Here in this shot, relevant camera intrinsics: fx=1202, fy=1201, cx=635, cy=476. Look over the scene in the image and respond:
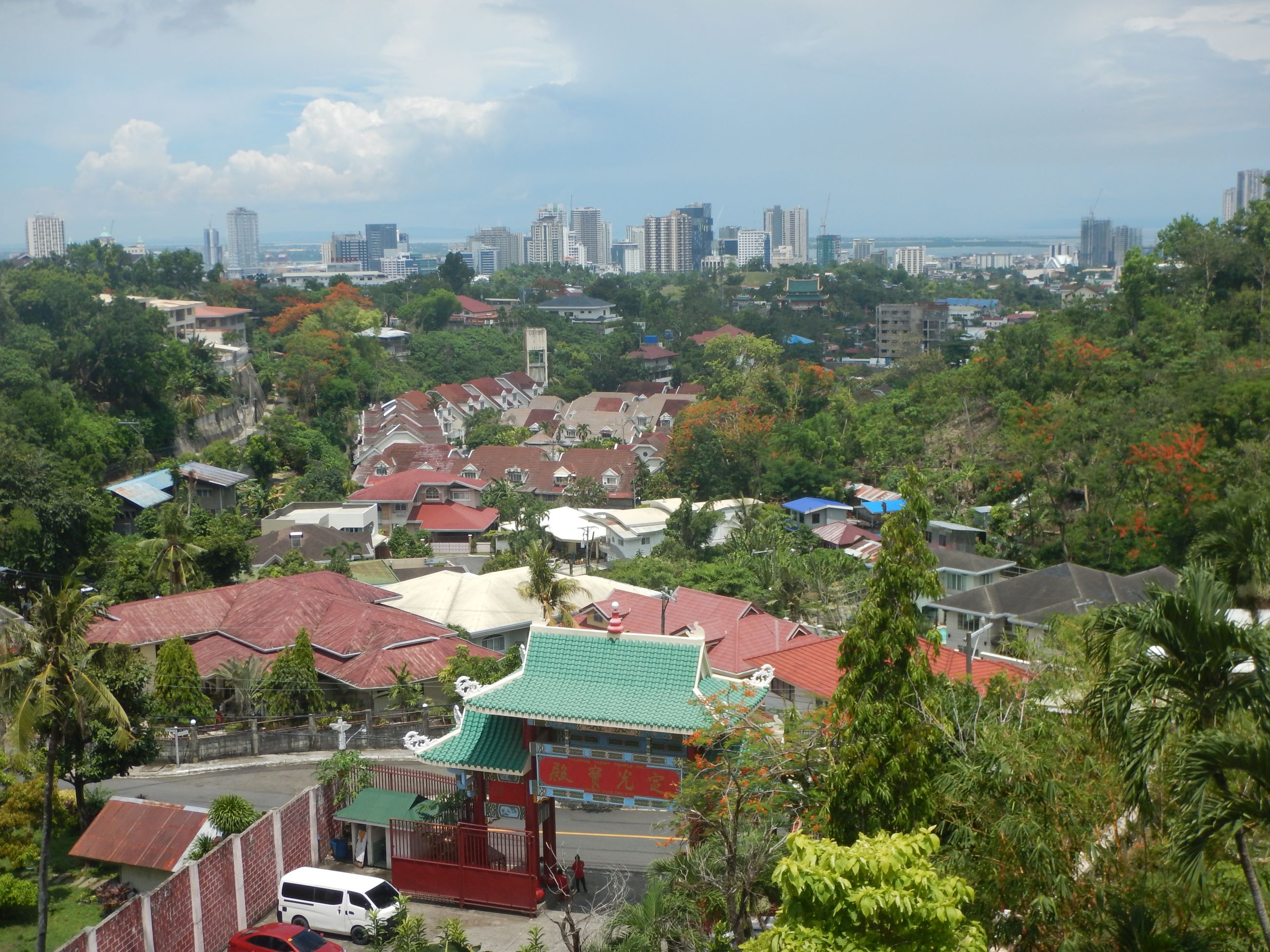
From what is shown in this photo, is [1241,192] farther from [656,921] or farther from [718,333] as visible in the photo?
[656,921]

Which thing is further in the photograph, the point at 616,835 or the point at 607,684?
the point at 616,835

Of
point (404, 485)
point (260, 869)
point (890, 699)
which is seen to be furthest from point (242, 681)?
point (404, 485)

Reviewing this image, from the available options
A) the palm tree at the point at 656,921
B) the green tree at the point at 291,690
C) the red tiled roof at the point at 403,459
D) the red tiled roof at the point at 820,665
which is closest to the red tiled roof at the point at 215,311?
the red tiled roof at the point at 403,459

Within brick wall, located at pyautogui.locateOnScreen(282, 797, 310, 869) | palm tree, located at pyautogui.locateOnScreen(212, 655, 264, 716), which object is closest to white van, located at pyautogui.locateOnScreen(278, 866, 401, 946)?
brick wall, located at pyautogui.locateOnScreen(282, 797, 310, 869)

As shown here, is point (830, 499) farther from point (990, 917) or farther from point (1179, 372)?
point (990, 917)

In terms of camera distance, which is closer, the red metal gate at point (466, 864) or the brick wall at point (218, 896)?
the brick wall at point (218, 896)

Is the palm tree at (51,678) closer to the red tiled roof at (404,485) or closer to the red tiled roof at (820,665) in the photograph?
the red tiled roof at (820,665)
